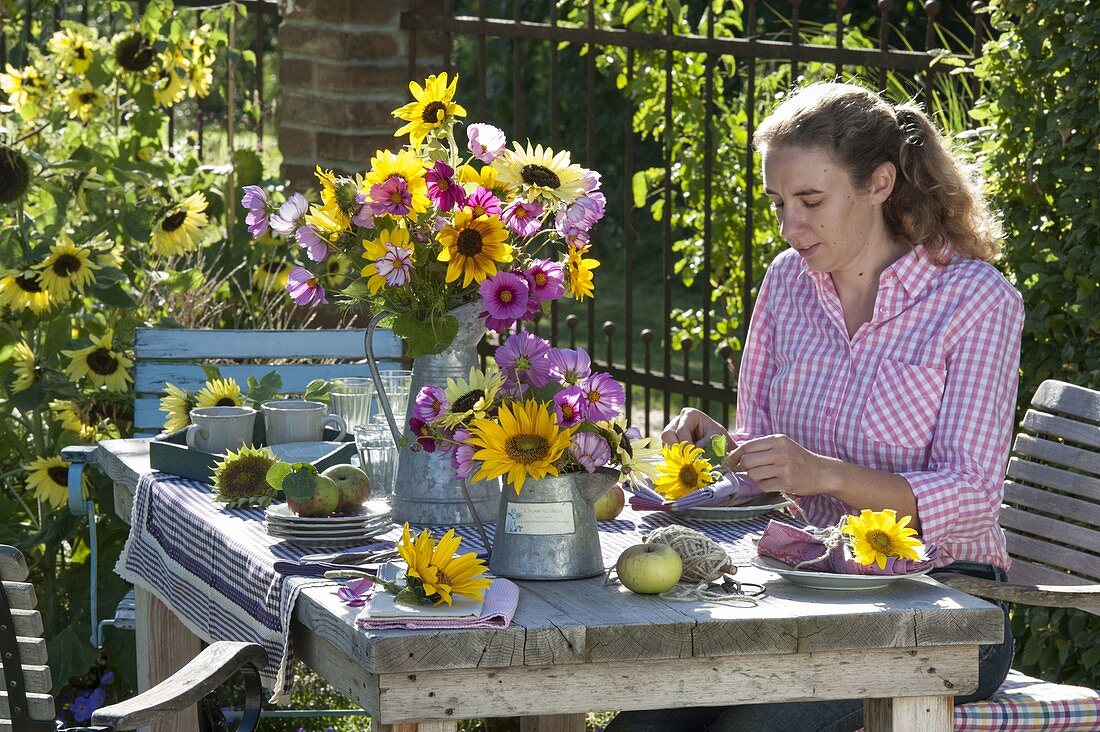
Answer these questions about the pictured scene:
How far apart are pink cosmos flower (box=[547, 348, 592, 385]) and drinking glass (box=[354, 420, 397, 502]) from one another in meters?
0.56

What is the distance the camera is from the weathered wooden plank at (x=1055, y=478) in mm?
2963

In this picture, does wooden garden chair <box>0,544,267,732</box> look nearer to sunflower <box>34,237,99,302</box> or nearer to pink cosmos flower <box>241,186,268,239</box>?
pink cosmos flower <box>241,186,268,239</box>

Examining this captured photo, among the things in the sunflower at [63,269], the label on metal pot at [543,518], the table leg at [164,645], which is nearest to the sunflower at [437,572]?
the label on metal pot at [543,518]

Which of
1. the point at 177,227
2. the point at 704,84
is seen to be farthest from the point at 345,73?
the point at 704,84

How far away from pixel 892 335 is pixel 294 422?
111 cm

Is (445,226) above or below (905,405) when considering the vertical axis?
above

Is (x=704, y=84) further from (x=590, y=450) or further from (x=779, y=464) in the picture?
(x=590, y=450)

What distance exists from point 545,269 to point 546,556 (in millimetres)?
426

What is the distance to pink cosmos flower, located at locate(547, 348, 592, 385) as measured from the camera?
214cm

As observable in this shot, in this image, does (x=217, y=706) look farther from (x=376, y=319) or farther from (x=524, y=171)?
(x=524, y=171)

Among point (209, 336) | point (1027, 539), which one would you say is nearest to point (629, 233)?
point (209, 336)

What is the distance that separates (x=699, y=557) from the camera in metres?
2.16

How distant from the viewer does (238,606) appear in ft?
7.78

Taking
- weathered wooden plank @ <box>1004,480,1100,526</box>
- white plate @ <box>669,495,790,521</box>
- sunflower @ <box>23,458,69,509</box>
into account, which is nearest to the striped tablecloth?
white plate @ <box>669,495,790,521</box>
